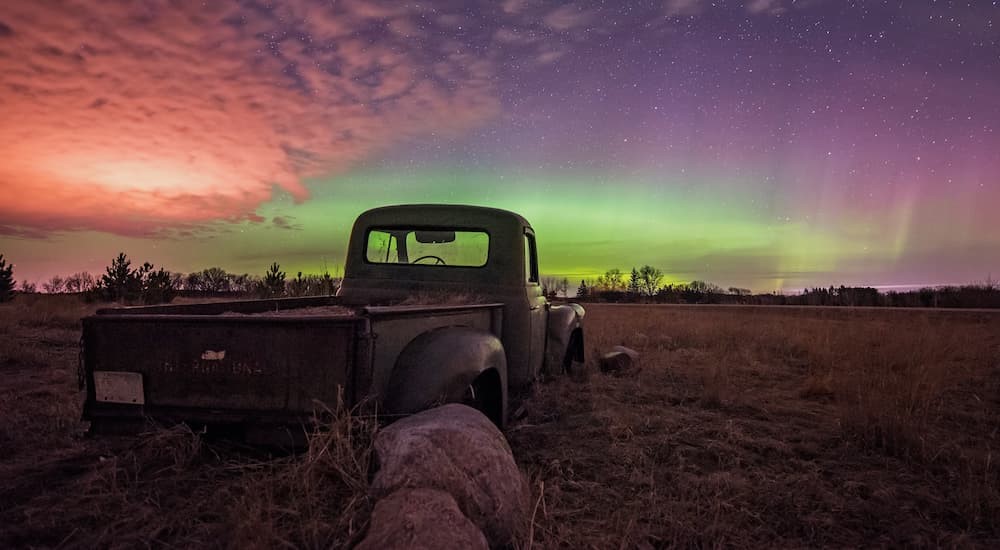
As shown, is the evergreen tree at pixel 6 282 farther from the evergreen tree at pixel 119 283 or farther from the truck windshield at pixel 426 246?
the truck windshield at pixel 426 246

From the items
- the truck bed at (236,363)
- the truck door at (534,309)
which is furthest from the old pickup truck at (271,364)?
the truck door at (534,309)

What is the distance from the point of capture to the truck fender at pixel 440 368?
9.66 feet

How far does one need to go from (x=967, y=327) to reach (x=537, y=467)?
46.1 feet

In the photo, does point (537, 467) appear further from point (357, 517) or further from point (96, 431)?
point (96, 431)

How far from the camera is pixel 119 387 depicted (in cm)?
297

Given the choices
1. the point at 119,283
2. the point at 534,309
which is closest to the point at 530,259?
the point at 534,309

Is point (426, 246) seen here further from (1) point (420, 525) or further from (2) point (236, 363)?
(1) point (420, 525)

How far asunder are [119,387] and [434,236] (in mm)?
3088

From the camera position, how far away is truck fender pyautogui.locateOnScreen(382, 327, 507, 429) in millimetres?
2945

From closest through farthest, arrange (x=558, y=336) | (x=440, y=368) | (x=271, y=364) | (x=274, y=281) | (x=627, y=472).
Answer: (x=271, y=364) < (x=440, y=368) < (x=627, y=472) < (x=558, y=336) < (x=274, y=281)

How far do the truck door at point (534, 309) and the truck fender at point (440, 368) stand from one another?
1355 millimetres

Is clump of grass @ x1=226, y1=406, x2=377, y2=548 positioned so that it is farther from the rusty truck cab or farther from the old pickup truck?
the rusty truck cab

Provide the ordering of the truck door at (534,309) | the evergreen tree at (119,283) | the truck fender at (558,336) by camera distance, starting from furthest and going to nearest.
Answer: the evergreen tree at (119,283)
the truck fender at (558,336)
the truck door at (534,309)

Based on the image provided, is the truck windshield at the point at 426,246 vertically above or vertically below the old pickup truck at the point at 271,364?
above
